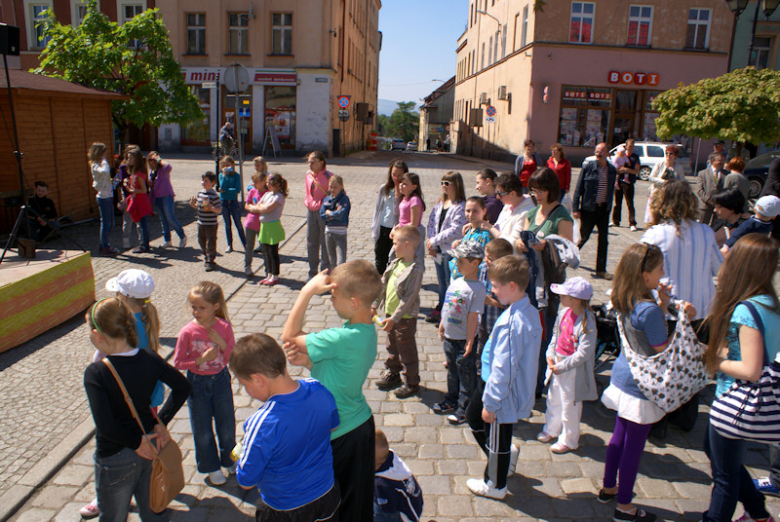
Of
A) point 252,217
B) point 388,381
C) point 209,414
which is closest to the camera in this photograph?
point 209,414

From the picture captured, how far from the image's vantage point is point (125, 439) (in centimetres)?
299

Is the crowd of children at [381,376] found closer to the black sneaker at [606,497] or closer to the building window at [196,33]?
the black sneaker at [606,497]

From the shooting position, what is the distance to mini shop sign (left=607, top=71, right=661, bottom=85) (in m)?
30.2

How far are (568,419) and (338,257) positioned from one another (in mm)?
4506

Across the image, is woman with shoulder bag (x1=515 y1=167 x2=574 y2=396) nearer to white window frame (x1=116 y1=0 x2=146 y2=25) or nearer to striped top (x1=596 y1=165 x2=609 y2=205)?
striped top (x1=596 y1=165 x2=609 y2=205)

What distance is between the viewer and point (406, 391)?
5.24 meters

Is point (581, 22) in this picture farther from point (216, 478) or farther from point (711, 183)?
point (216, 478)

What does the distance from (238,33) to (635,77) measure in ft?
68.7

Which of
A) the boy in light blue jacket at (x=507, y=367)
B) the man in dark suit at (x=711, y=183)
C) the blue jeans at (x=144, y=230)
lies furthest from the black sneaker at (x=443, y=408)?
the blue jeans at (x=144, y=230)

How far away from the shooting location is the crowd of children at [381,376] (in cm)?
257

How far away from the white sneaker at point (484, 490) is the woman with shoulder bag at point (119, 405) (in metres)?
1.93

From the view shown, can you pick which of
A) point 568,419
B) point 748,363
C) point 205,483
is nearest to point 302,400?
point 205,483

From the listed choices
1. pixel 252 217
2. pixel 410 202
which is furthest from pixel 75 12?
pixel 410 202

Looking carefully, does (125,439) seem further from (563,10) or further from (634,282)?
(563,10)
